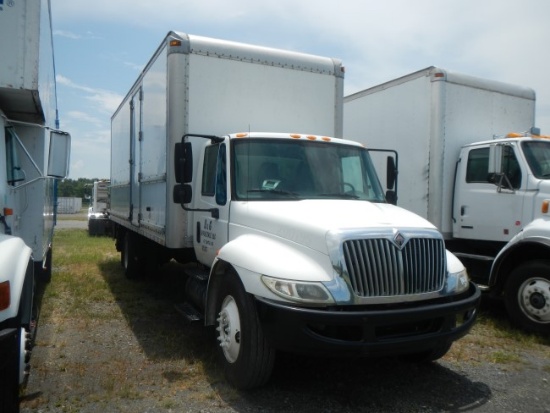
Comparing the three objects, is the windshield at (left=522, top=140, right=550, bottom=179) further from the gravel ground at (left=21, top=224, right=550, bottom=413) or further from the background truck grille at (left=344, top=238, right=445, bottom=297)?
the background truck grille at (left=344, top=238, right=445, bottom=297)

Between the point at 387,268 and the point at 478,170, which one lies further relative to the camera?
the point at 478,170

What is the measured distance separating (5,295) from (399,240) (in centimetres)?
303

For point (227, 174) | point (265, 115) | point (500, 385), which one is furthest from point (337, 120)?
point (500, 385)

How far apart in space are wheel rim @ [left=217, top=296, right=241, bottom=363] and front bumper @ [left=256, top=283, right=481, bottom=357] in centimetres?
49

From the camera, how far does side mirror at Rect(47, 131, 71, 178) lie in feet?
17.3

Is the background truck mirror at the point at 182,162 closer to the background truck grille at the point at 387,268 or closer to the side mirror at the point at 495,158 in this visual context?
the background truck grille at the point at 387,268

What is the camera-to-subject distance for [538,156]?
23.2 ft

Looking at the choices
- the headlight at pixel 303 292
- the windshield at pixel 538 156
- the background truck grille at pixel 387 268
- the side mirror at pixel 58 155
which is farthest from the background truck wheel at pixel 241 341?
the windshield at pixel 538 156

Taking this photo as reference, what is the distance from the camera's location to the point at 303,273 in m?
3.98

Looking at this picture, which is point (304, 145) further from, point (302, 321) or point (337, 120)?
point (302, 321)

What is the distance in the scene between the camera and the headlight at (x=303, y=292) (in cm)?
388

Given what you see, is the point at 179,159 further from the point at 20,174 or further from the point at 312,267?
the point at 312,267

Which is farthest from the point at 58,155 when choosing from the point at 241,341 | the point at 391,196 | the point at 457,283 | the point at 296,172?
the point at 457,283

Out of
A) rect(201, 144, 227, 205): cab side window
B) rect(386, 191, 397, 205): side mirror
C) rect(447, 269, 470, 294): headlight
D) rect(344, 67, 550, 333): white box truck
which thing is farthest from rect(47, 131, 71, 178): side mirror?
rect(344, 67, 550, 333): white box truck
